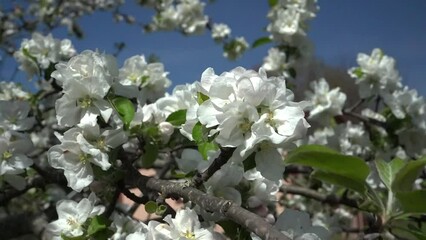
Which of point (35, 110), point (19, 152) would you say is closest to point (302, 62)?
point (35, 110)

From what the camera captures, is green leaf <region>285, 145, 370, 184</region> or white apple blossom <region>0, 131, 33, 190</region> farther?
white apple blossom <region>0, 131, 33, 190</region>

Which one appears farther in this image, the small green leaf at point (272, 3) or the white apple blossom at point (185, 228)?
the small green leaf at point (272, 3)

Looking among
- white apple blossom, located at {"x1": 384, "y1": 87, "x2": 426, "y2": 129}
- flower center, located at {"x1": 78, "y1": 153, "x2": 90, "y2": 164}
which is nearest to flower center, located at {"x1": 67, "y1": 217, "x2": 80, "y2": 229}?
flower center, located at {"x1": 78, "y1": 153, "x2": 90, "y2": 164}

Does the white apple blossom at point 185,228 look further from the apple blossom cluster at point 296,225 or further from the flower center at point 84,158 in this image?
the flower center at point 84,158

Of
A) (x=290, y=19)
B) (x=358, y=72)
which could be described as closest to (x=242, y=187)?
(x=358, y=72)

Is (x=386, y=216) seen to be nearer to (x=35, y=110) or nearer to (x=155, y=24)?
(x=35, y=110)

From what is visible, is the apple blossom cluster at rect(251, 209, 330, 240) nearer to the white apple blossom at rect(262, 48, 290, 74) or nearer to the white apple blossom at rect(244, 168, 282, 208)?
the white apple blossom at rect(244, 168, 282, 208)

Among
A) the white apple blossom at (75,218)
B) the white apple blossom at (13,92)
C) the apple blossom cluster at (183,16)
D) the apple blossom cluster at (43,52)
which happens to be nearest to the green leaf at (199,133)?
the white apple blossom at (75,218)
